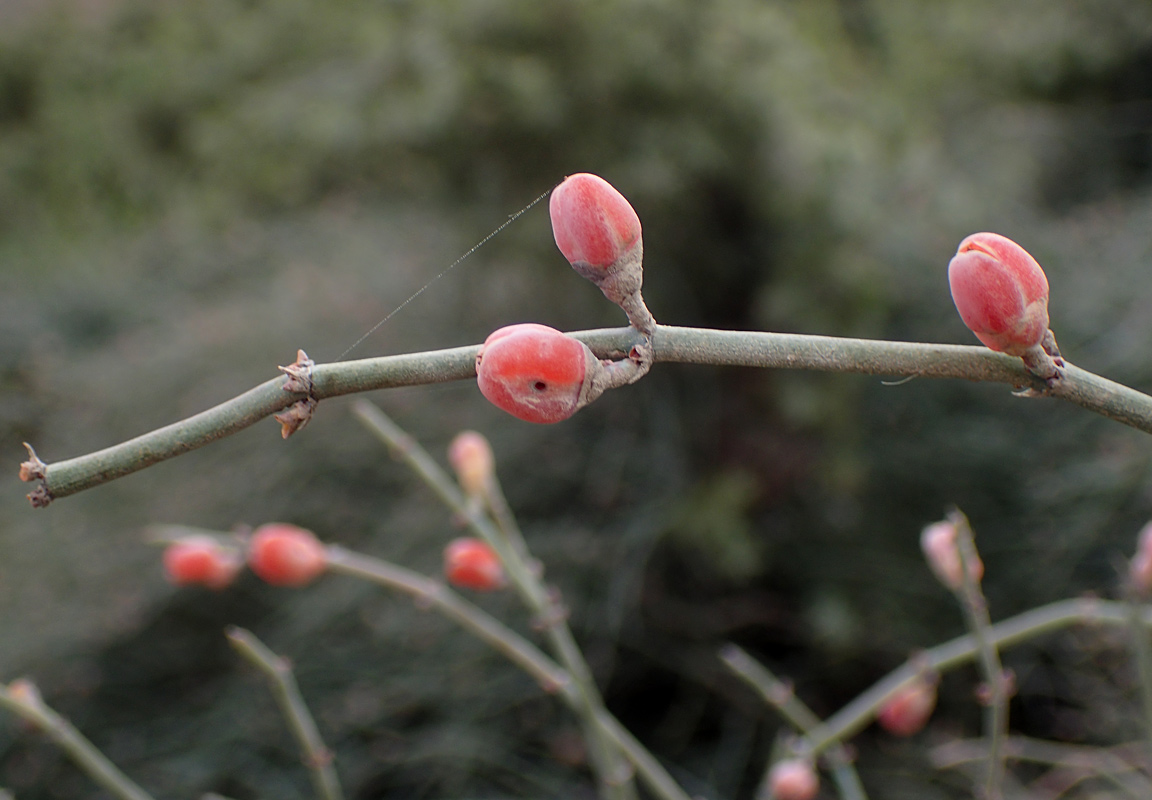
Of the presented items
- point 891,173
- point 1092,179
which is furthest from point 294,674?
point 1092,179

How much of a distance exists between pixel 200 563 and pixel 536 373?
301mm

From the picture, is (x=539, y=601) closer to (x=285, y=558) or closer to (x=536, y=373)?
(x=285, y=558)

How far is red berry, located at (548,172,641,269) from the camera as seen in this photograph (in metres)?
0.18

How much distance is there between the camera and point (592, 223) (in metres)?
0.18

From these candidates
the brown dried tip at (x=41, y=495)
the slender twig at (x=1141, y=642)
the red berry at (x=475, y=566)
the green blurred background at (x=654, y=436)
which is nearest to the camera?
the brown dried tip at (x=41, y=495)

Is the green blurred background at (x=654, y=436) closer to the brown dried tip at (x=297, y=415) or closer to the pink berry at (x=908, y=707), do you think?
the pink berry at (x=908, y=707)

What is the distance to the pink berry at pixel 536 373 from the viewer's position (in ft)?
0.54

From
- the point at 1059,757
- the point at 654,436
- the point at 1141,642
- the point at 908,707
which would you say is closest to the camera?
the point at 1141,642

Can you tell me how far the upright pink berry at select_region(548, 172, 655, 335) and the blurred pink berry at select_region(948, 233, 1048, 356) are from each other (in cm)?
7

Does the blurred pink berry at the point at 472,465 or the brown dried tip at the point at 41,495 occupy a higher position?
the blurred pink berry at the point at 472,465

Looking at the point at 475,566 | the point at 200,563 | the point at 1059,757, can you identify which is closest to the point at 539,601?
the point at 475,566

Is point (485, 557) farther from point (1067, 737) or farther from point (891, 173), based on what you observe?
point (891, 173)

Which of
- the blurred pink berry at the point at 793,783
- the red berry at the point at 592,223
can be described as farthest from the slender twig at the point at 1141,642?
the red berry at the point at 592,223

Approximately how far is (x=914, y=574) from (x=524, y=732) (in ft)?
1.57
